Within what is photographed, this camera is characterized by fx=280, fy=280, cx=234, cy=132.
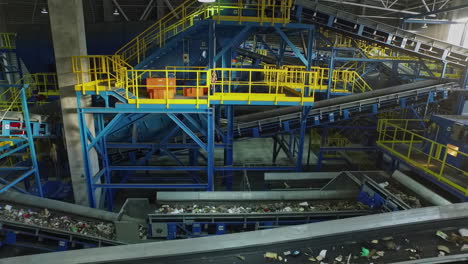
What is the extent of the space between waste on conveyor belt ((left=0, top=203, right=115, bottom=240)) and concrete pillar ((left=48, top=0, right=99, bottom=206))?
6.47ft

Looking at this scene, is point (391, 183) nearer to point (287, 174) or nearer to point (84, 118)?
point (287, 174)

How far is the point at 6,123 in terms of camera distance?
8148 millimetres

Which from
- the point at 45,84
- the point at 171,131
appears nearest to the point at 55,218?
the point at 171,131

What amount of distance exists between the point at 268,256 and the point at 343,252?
712 millimetres

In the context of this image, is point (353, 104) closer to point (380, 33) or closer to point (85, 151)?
point (380, 33)

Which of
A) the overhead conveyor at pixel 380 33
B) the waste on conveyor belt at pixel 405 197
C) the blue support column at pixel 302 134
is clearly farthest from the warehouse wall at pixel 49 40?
the waste on conveyor belt at pixel 405 197

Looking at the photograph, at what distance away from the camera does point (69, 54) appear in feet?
27.5

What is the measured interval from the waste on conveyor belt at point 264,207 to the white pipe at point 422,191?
4.02ft

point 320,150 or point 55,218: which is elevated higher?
point 320,150

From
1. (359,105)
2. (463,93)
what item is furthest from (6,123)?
(463,93)

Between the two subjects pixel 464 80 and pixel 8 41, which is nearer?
pixel 464 80

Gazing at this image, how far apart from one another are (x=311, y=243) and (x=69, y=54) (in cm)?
876

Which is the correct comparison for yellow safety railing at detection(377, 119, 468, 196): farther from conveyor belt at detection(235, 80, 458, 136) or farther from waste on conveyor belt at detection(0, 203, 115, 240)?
waste on conveyor belt at detection(0, 203, 115, 240)

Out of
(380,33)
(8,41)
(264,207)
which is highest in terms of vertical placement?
(380,33)
